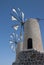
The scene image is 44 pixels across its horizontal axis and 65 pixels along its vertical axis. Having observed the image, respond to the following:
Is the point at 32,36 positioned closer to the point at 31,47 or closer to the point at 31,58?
the point at 31,47

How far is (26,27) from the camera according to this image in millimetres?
12797

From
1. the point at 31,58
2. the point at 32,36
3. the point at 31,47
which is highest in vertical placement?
the point at 32,36

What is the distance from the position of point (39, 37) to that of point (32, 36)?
51cm

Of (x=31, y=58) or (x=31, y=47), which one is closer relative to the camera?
(x=31, y=58)

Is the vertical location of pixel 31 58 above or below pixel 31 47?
below

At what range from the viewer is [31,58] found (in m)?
11.5

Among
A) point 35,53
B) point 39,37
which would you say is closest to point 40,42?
point 39,37

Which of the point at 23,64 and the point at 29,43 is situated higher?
the point at 29,43

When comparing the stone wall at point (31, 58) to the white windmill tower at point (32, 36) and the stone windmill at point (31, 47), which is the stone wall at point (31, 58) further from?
the white windmill tower at point (32, 36)

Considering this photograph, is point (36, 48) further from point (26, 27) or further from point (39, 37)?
point (26, 27)

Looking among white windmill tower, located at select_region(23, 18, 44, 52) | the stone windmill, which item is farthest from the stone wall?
white windmill tower, located at select_region(23, 18, 44, 52)

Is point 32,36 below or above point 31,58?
above

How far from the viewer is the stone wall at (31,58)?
1129cm

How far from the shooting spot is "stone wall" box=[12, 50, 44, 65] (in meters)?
11.3
